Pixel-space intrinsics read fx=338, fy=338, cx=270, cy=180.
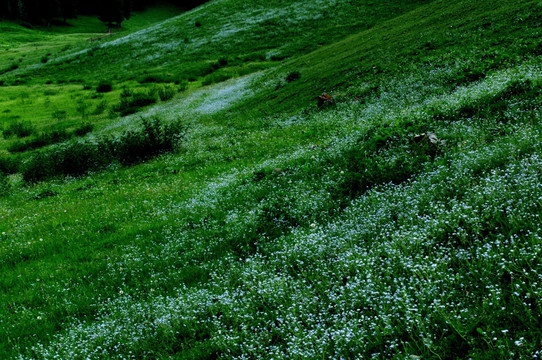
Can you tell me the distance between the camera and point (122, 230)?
9.98m

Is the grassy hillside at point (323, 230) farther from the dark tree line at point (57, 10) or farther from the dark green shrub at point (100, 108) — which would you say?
the dark tree line at point (57, 10)

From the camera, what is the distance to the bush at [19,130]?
31.1 metres

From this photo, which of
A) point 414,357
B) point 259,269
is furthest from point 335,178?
point 414,357

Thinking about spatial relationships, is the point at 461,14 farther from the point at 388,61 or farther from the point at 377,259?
the point at 377,259

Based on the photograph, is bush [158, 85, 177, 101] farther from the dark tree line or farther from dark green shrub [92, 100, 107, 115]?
Result: the dark tree line

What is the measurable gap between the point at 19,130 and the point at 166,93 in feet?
47.6

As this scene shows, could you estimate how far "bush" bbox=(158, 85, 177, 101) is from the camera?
125 ft

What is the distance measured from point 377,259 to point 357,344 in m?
1.58

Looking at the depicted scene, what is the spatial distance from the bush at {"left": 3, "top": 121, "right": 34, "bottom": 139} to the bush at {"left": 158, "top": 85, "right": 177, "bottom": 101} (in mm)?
12900

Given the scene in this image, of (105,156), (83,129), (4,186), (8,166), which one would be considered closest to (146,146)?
(105,156)

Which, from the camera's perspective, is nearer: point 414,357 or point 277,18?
point 414,357

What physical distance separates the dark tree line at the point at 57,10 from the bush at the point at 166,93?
82.1 meters

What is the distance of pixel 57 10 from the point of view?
119938 millimetres

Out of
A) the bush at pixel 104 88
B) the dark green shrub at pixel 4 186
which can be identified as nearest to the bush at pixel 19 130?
the bush at pixel 104 88
